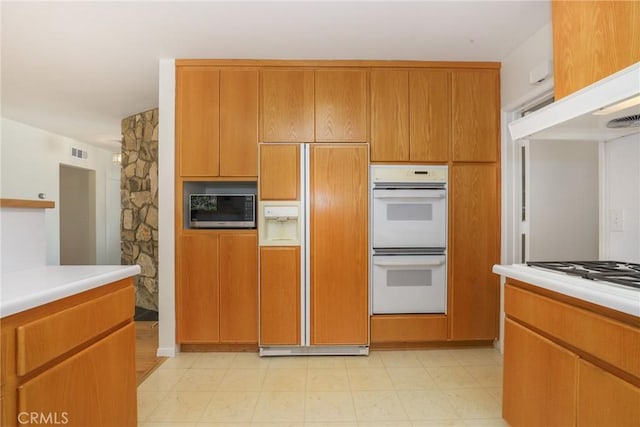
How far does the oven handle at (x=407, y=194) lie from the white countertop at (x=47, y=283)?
1842 millimetres

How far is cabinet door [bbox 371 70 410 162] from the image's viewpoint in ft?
8.83

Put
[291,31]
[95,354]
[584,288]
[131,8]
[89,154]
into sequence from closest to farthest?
1. [584,288]
2. [95,354]
3. [131,8]
4. [291,31]
5. [89,154]

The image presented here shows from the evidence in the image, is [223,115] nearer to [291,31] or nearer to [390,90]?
[291,31]

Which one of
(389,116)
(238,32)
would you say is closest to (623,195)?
(389,116)

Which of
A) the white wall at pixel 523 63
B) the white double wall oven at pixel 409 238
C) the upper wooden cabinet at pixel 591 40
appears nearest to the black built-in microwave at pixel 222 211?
the white double wall oven at pixel 409 238

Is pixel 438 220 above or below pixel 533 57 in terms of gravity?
below

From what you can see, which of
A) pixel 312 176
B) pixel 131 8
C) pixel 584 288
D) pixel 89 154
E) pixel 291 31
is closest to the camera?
pixel 584 288

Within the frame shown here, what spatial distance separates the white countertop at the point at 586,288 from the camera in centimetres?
100

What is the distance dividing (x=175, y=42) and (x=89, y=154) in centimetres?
459

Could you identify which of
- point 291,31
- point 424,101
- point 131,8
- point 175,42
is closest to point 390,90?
point 424,101

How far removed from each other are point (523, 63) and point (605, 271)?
176 cm

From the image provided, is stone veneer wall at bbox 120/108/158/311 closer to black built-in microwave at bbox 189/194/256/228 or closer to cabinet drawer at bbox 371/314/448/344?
black built-in microwave at bbox 189/194/256/228

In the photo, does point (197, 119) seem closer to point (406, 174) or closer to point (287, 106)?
point (287, 106)

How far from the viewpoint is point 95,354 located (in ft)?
4.16
